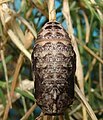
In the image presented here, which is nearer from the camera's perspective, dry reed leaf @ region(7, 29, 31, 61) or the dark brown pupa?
the dark brown pupa

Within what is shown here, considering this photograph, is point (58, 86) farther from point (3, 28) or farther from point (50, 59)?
point (3, 28)

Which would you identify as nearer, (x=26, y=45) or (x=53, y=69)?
(x=53, y=69)

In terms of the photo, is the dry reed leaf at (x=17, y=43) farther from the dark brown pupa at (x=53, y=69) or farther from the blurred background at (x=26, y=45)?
the dark brown pupa at (x=53, y=69)

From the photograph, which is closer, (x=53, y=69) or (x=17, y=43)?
(x=53, y=69)

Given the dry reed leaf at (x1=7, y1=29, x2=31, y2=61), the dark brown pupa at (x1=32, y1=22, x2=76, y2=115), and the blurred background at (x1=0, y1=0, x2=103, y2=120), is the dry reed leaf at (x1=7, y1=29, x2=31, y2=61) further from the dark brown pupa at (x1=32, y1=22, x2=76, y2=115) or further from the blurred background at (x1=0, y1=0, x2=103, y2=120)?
the dark brown pupa at (x1=32, y1=22, x2=76, y2=115)

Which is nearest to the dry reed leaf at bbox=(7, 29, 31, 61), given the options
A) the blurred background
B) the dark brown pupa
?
the blurred background

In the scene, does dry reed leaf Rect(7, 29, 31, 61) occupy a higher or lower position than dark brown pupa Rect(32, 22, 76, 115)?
higher

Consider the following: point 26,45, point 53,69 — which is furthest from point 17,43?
point 53,69

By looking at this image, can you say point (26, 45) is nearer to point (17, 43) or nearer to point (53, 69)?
point (17, 43)
